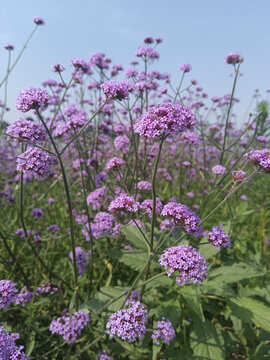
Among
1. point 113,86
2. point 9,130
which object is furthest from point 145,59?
point 9,130

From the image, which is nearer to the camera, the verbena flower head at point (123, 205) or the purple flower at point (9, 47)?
the verbena flower head at point (123, 205)

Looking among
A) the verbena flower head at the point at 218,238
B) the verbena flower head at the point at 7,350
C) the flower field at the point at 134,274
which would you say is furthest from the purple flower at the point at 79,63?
the verbena flower head at the point at 7,350

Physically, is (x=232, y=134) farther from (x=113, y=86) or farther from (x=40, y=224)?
(x=113, y=86)

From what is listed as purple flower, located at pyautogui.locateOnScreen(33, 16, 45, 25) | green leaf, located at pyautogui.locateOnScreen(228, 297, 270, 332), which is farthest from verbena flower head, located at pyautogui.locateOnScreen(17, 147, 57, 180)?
purple flower, located at pyautogui.locateOnScreen(33, 16, 45, 25)

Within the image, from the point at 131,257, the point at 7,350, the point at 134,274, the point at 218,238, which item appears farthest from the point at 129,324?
the point at 134,274

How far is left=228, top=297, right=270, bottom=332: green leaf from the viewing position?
A: 7.55ft

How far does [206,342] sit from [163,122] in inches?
69.3

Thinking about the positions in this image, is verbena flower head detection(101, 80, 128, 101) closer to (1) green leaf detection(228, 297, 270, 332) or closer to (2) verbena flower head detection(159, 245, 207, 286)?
(2) verbena flower head detection(159, 245, 207, 286)

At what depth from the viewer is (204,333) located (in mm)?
2264

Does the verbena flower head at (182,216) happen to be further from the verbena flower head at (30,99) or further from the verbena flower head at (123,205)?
the verbena flower head at (30,99)

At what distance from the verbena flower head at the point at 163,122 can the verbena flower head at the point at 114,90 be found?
1.21ft

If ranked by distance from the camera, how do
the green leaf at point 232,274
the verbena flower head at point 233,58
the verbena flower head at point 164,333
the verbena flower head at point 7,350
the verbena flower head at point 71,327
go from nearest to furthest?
the verbena flower head at point 7,350 < the verbena flower head at point 164,333 < the verbena flower head at point 71,327 < the green leaf at point 232,274 < the verbena flower head at point 233,58

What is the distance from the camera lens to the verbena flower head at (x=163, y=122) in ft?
5.30

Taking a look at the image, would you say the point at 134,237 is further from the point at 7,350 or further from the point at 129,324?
the point at 7,350
